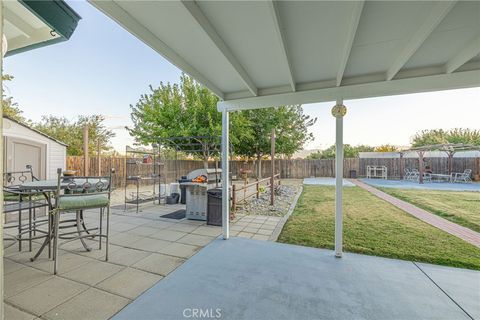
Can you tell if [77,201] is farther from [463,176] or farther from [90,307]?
[463,176]

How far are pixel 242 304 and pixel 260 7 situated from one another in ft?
8.32

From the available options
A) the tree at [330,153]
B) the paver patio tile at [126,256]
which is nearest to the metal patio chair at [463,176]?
the tree at [330,153]

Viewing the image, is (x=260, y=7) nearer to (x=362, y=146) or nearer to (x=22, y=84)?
(x=22, y=84)

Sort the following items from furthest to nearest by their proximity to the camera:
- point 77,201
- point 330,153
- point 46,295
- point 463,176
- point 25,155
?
point 330,153
point 463,176
point 25,155
point 77,201
point 46,295

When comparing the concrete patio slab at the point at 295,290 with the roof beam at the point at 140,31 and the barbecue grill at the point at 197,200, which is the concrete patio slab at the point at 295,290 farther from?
the roof beam at the point at 140,31

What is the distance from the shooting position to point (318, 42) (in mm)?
2041

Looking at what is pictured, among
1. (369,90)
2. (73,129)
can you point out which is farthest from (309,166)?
(73,129)

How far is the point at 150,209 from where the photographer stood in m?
5.66

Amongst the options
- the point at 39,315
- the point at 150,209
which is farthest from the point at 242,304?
the point at 150,209

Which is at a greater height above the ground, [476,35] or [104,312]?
[476,35]

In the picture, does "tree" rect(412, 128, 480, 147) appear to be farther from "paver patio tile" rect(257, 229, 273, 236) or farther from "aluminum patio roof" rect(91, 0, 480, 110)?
"paver patio tile" rect(257, 229, 273, 236)

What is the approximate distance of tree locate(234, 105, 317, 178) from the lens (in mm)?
13062

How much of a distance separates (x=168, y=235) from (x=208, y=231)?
722 mm

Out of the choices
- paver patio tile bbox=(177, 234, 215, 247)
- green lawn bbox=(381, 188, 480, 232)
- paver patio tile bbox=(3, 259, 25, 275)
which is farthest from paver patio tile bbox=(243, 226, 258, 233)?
green lawn bbox=(381, 188, 480, 232)
